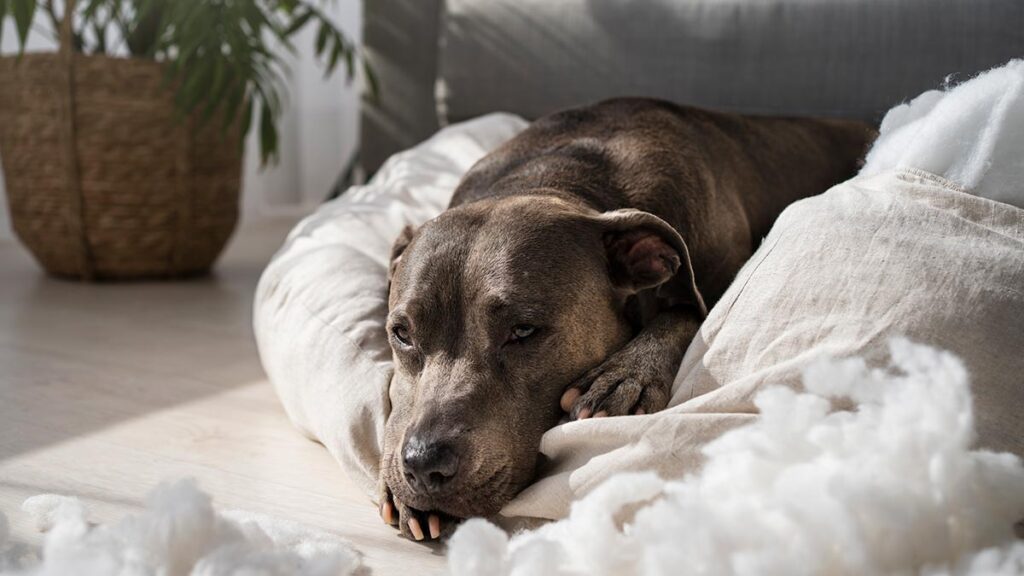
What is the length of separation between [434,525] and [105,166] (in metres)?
2.90

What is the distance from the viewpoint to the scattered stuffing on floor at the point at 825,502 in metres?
1.19

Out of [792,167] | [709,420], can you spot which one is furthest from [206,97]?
[709,420]

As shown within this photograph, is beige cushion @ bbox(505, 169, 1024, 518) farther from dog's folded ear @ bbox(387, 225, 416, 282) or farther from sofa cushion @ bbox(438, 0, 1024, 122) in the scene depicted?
sofa cushion @ bbox(438, 0, 1024, 122)

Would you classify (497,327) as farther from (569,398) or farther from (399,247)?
Answer: (399,247)

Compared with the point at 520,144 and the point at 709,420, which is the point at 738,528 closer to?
the point at 709,420

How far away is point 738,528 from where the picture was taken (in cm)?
120

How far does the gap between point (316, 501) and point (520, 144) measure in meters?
0.97

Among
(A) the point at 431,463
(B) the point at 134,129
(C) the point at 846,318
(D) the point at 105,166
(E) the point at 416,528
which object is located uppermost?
(C) the point at 846,318

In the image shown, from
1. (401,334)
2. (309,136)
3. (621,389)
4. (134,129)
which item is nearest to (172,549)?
(401,334)

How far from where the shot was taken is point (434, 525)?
1.54m

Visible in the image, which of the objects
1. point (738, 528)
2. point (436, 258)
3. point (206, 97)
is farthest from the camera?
point (206, 97)

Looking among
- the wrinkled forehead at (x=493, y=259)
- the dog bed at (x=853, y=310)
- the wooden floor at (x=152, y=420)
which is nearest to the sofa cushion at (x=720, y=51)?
the wooden floor at (x=152, y=420)

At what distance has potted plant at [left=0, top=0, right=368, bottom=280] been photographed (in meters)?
3.79

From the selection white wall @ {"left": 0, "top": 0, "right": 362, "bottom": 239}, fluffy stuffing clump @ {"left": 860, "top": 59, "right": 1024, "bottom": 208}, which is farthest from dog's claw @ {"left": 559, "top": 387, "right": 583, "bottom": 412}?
white wall @ {"left": 0, "top": 0, "right": 362, "bottom": 239}
